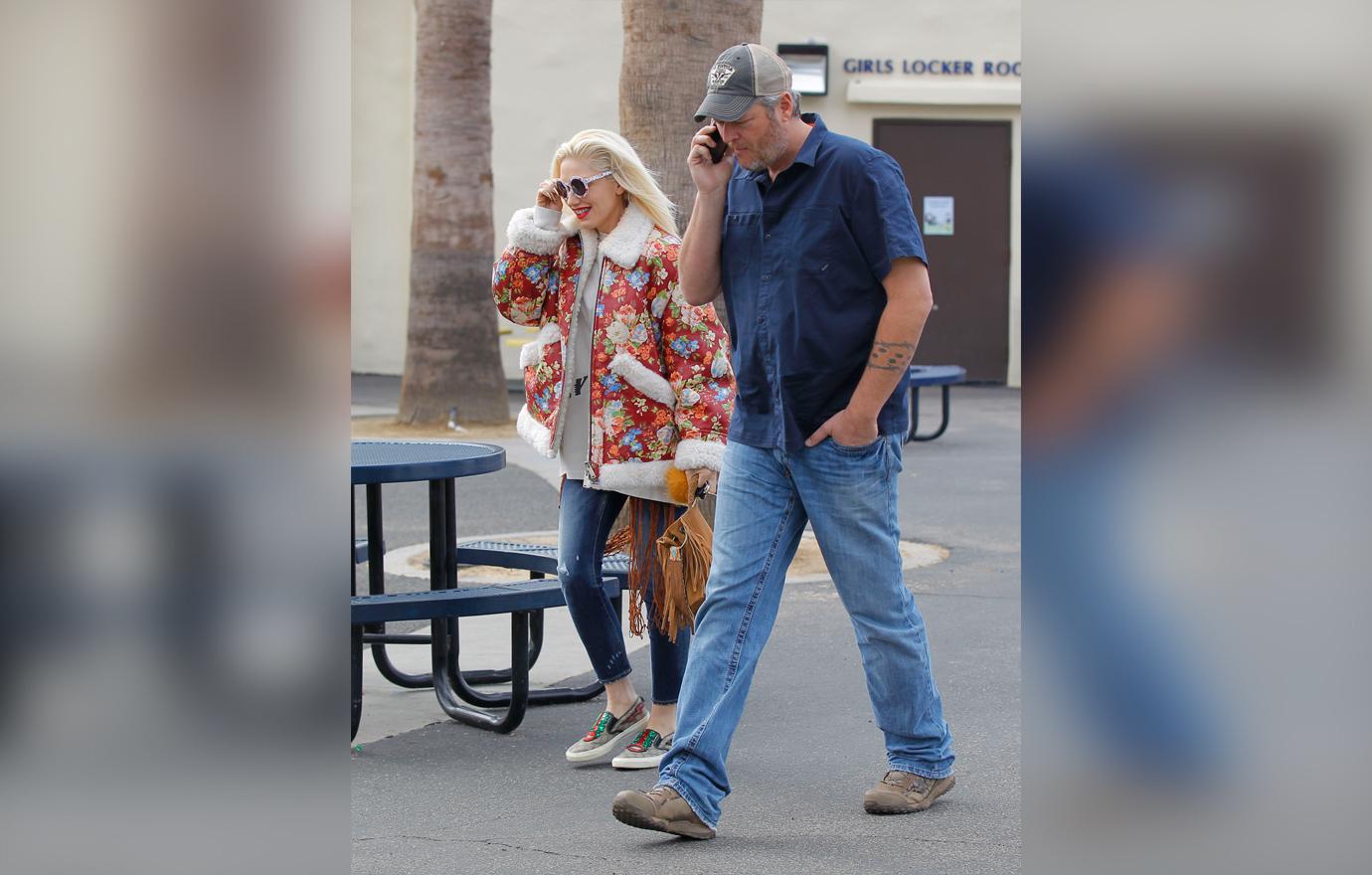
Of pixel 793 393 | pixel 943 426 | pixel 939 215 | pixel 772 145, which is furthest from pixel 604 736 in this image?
pixel 939 215

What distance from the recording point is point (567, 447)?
16.1ft

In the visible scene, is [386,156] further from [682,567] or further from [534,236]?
[682,567]

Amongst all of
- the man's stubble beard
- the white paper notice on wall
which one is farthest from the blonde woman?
the white paper notice on wall

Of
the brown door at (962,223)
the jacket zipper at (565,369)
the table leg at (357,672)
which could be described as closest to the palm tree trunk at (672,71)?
the jacket zipper at (565,369)

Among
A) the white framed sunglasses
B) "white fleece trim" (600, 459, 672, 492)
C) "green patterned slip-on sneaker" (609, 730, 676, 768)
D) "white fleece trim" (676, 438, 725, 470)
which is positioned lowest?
"green patterned slip-on sneaker" (609, 730, 676, 768)

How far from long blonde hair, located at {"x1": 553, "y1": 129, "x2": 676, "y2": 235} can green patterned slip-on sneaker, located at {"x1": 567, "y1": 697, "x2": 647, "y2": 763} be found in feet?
4.76

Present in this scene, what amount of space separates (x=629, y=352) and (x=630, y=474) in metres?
0.35

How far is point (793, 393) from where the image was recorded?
4.19 meters

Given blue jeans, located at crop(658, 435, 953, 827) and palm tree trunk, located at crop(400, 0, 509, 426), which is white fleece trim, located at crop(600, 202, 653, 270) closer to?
blue jeans, located at crop(658, 435, 953, 827)

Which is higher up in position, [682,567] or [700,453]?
[700,453]

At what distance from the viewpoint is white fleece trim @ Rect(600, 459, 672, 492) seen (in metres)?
4.79
